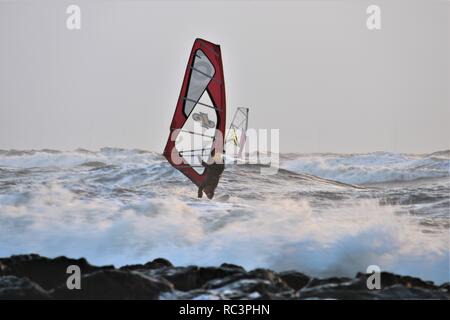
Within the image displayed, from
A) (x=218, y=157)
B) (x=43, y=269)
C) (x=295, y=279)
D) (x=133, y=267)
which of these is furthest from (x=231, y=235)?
(x=43, y=269)

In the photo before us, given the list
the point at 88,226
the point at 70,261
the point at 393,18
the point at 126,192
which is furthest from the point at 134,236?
the point at 393,18

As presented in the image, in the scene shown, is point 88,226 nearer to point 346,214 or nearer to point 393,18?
point 346,214

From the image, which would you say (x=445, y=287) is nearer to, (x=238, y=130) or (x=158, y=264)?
(x=158, y=264)

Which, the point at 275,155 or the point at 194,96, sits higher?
the point at 194,96

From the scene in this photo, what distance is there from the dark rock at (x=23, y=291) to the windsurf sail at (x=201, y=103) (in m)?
3.09

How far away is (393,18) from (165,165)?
6.91 meters

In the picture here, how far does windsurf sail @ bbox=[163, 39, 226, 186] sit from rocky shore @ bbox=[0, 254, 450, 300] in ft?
6.76

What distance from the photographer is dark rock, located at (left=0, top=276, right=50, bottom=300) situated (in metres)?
8.76

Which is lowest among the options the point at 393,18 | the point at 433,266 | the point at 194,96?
the point at 433,266

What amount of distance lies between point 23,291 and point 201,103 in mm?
3893

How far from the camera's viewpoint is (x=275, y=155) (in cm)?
1992

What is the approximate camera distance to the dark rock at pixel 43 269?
9.48 meters

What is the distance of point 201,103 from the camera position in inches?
427

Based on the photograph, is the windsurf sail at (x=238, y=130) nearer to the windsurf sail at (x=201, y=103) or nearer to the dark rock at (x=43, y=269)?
the windsurf sail at (x=201, y=103)
